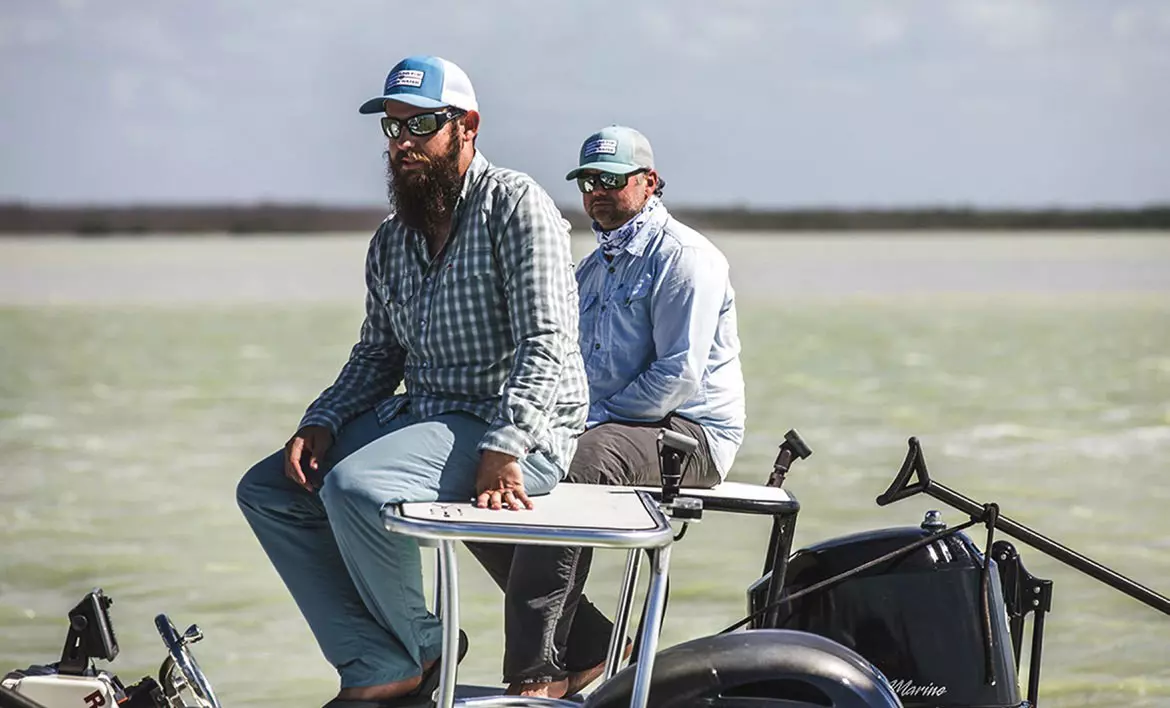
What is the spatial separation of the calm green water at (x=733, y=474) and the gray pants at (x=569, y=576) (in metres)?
1.41

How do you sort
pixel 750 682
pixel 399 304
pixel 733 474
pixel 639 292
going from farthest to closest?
pixel 733 474
pixel 639 292
pixel 399 304
pixel 750 682

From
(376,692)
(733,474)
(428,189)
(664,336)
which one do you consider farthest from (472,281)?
(733,474)

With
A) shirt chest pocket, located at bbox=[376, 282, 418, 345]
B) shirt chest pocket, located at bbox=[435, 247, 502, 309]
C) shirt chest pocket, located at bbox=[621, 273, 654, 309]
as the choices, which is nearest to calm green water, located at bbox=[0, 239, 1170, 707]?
shirt chest pocket, located at bbox=[621, 273, 654, 309]

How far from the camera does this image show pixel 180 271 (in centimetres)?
5184

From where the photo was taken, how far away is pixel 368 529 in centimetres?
326

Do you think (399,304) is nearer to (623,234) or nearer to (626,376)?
(626,376)

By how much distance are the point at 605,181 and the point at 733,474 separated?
4847mm

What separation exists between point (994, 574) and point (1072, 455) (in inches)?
→ 307

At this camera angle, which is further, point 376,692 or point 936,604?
point 936,604

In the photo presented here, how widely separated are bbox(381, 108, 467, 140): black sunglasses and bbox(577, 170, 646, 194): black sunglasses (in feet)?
4.95

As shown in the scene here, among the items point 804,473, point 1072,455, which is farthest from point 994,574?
point 1072,455

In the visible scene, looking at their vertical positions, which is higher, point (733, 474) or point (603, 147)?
point (603, 147)

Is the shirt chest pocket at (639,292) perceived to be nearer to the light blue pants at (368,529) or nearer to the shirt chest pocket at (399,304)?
the shirt chest pocket at (399,304)

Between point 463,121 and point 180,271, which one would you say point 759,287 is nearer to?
point 180,271
